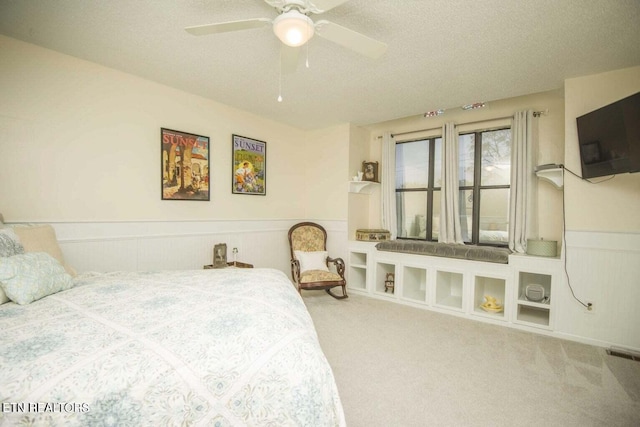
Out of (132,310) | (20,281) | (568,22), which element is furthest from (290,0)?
(20,281)

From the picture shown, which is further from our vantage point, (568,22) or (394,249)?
(394,249)

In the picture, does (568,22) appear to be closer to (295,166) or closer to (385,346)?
(385,346)

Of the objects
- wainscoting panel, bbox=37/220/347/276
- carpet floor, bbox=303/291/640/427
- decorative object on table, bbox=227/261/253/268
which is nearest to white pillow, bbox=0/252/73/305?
wainscoting panel, bbox=37/220/347/276

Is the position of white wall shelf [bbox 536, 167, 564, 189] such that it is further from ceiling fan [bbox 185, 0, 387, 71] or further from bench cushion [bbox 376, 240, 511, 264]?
ceiling fan [bbox 185, 0, 387, 71]

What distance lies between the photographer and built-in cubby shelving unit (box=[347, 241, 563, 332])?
9.98 feet

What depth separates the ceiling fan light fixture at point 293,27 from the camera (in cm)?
158

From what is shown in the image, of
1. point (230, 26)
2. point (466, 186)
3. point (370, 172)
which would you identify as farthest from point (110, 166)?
point (466, 186)

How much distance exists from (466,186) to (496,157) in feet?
1.74

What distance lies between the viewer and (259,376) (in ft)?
3.34

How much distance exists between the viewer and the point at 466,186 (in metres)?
3.96

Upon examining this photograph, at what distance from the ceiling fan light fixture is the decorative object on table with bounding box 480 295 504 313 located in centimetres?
354

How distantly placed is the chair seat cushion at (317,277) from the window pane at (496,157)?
2510 mm

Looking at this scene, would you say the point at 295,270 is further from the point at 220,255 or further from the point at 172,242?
the point at 172,242

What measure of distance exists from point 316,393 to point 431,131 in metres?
4.13
